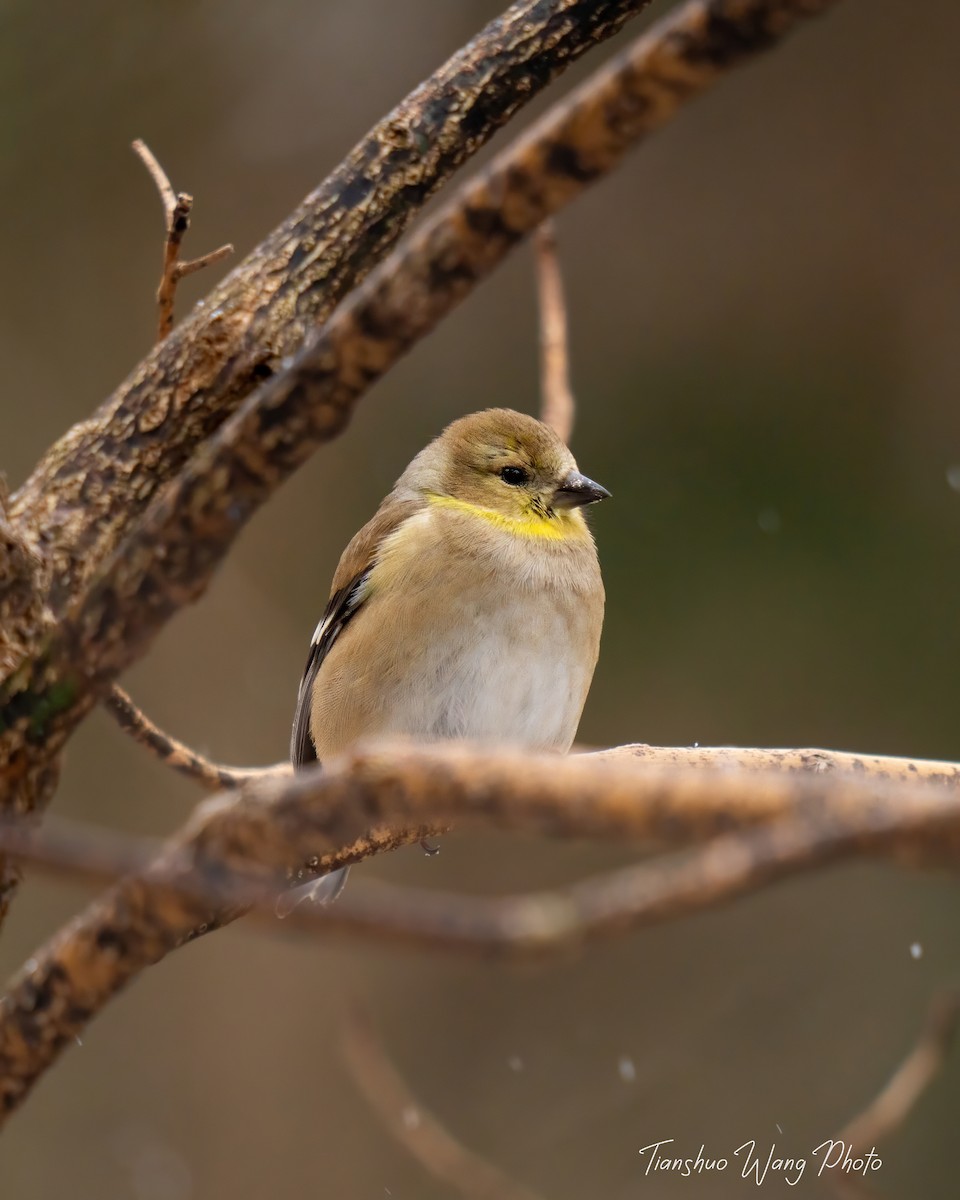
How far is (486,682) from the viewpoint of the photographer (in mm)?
3016

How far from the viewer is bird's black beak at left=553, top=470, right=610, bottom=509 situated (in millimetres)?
3318

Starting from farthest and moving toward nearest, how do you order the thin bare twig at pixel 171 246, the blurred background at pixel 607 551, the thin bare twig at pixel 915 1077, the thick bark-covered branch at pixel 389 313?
the blurred background at pixel 607 551 → the thin bare twig at pixel 171 246 → the thin bare twig at pixel 915 1077 → the thick bark-covered branch at pixel 389 313

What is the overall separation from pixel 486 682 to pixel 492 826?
1.85 metres

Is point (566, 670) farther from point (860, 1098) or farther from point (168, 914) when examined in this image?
point (860, 1098)

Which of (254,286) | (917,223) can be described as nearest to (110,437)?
(254,286)

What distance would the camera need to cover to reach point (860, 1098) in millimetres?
4992

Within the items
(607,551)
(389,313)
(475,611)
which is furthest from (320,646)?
(607,551)

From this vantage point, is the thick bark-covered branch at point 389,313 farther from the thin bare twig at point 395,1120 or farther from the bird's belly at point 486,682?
the bird's belly at point 486,682

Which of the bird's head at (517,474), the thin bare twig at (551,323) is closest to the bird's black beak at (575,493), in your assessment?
the bird's head at (517,474)
